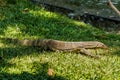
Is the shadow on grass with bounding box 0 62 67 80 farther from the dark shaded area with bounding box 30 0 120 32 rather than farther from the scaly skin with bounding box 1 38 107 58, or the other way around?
the dark shaded area with bounding box 30 0 120 32

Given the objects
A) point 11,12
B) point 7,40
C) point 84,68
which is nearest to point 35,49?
point 7,40

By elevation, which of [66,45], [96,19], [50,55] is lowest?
[96,19]

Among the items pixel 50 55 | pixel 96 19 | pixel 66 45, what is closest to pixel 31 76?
pixel 50 55

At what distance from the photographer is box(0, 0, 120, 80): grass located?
667cm

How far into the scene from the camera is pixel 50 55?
7.50 meters

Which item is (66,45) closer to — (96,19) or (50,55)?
(50,55)

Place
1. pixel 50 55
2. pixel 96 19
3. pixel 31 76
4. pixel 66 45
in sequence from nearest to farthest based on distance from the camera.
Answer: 1. pixel 31 76
2. pixel 50 55
3. pixel 66 45
4. pixel 96 19

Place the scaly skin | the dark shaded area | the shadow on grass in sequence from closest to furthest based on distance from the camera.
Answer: the shadow on grass
the scaly skin
the dark shaded area

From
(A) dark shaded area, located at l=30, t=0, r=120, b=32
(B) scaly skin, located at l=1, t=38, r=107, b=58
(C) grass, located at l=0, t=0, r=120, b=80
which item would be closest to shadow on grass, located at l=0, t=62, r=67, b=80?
(C) grass, located at l=0, t=0, r=120, b=80

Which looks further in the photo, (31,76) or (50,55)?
(50,55)

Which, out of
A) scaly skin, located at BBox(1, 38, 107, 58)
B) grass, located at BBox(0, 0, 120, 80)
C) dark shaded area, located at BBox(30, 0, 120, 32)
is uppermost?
scaly skin, located at BBox(1, 38, 107, 58)

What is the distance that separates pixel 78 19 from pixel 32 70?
5.29 metres

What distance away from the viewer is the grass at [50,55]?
21.9 ft

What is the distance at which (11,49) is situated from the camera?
305 inches
